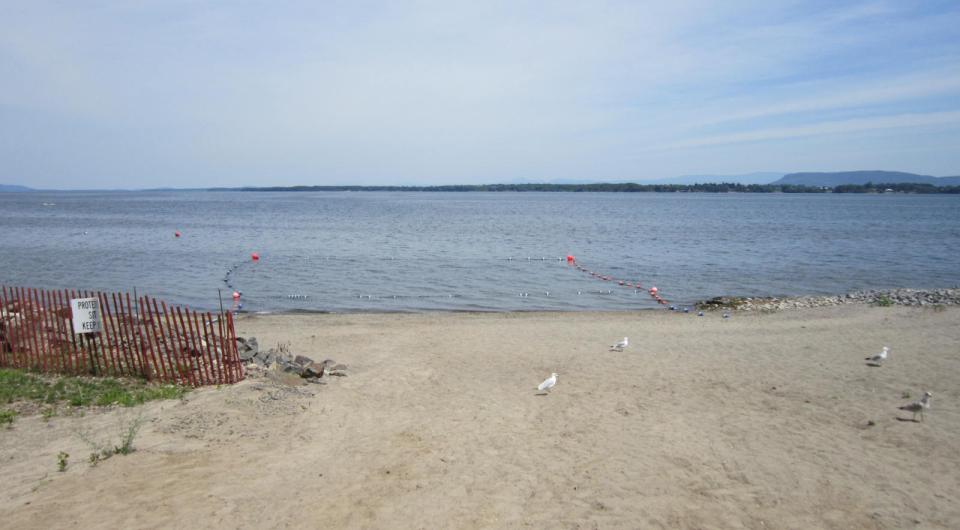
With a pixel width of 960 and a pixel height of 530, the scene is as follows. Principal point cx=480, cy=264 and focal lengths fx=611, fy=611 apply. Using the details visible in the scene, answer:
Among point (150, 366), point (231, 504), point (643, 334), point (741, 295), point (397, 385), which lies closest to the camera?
point (231, 504)

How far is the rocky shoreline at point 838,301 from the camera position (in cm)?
2214

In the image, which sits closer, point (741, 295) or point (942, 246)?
point (741, 295)

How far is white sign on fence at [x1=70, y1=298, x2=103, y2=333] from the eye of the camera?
417 inches

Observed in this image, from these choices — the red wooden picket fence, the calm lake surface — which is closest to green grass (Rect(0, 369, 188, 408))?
the red wooden picket fence

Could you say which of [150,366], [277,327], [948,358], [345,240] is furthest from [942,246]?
[150,366]

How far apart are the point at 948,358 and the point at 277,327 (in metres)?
17.6

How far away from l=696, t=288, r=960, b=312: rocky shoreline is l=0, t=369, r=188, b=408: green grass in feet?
61.7

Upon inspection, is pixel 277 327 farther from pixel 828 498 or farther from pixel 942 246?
pixel 942 246

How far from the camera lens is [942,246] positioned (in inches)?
1831

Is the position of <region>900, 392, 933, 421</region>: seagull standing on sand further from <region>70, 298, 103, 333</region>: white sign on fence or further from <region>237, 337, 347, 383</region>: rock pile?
<region>70, 298, 103, 333</region>: white sign on fence

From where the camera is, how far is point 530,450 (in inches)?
344

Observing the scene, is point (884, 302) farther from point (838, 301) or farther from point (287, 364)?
point (287, 364)

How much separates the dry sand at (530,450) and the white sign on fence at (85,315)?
210cm

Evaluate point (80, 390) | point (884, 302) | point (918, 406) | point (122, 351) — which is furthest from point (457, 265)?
point (918, 406)
